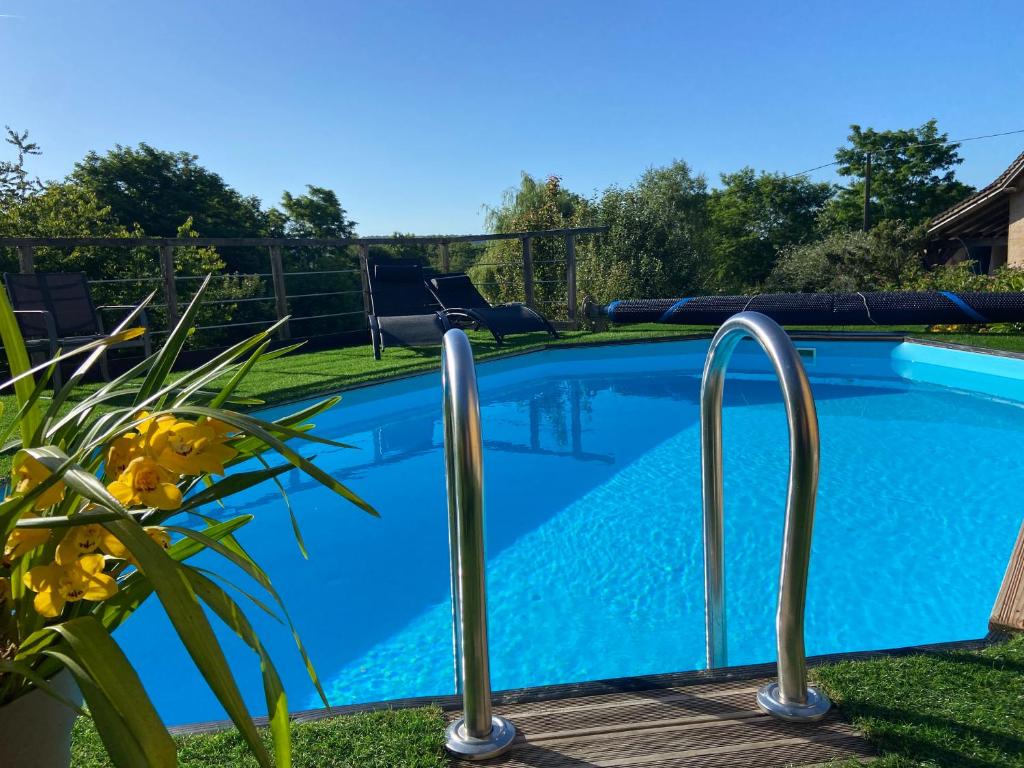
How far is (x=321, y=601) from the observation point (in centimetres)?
375

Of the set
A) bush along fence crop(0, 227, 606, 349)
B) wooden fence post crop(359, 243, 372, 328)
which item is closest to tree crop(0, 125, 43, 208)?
bush along fence crop(0, 227, 606, 349)

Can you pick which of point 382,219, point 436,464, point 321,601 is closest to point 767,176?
point 382,219

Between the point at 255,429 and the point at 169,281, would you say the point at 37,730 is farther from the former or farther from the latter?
the point at 169,281

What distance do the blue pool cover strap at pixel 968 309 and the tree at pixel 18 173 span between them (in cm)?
2318

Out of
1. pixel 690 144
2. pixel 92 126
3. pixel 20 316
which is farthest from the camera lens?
pixel 690 144

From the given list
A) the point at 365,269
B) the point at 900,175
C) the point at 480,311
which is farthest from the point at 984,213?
the point at 900,175

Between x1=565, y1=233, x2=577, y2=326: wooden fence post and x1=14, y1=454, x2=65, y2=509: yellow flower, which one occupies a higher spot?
x1=565, y1=233, x2=577, y2=326: wooden fence post

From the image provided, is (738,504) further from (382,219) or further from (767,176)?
(767,176)

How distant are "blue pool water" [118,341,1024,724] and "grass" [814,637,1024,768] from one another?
139 centimetres

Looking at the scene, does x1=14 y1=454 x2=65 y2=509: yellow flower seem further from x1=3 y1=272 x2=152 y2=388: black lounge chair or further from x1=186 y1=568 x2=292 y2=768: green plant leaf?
x1=3 y1=272 x2=152 y2=388: black lounge chair

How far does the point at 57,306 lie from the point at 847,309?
1124cm

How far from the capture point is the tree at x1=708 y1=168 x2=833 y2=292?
35344 mm

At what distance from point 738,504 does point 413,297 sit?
786 cm

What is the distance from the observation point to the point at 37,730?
929 millimetres
